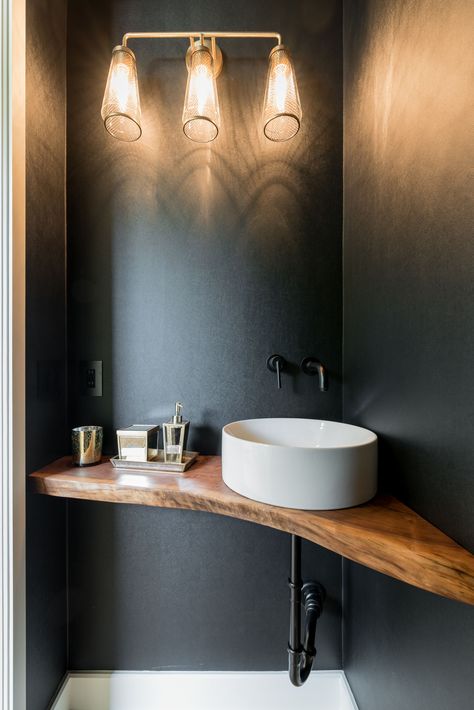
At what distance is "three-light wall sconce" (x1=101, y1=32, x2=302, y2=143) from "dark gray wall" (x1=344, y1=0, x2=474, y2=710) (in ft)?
0.79

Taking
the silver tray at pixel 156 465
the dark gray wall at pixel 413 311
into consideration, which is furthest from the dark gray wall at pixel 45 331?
the dark gray wall at pixel 413 311

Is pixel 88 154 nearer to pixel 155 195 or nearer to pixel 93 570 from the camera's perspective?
pixel 155 195

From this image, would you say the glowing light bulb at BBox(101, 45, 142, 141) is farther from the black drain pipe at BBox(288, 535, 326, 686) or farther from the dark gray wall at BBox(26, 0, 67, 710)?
the black drain pipe at BBox(288, 535, 326, 686)

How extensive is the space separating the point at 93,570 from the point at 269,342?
104 centimetres

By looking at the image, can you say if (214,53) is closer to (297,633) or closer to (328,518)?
(328,518)

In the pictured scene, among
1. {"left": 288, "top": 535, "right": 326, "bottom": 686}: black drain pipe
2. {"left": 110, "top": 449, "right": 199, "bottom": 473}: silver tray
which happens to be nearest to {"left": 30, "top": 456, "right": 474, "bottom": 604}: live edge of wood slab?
{"left": 110, "top": 449, "right": 199, "bottom": 473}: silver tray

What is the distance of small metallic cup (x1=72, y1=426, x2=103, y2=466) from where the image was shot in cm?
109

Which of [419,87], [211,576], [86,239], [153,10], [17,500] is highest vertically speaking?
[153,10]

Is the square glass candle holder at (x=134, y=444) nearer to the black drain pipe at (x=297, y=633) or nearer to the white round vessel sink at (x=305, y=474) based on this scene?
the white round vessel sink at (x=305, y=474)

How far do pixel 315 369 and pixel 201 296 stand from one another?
48cm

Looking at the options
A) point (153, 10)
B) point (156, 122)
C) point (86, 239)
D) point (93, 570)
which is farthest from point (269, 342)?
point (153, 10)

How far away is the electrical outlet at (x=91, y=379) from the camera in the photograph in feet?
4.04

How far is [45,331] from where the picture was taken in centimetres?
111

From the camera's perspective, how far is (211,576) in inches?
47.7
